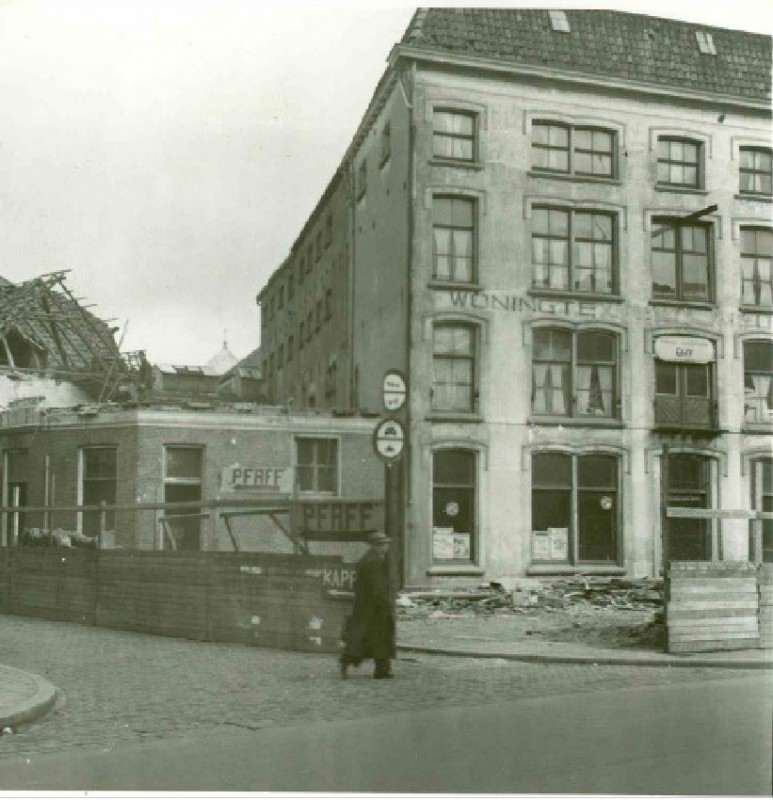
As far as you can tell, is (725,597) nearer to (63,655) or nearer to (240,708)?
(240,708)

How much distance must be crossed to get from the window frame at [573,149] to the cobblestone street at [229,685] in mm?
6045

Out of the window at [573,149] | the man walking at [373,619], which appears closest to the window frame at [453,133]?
the window at [573,149]

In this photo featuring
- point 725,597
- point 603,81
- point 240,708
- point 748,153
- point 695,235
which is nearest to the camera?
point 240,708

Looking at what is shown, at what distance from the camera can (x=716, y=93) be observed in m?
13.8

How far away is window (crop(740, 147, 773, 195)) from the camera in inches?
412

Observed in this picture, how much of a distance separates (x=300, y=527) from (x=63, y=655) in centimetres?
315

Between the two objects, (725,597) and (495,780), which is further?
(725,597)

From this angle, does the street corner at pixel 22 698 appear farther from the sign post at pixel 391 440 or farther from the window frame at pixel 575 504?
the window frame at pixel 575 504

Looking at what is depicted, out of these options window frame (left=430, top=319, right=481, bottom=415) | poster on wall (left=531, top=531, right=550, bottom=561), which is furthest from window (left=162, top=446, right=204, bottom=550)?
poster on wall (left=531, top=531, right=550, bottom=561)

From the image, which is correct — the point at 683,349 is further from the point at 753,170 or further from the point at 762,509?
the point at 753,170

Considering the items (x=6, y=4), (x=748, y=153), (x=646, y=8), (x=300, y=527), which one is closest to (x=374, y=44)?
(x=646, y=8)

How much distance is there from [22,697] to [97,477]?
13.3 metres

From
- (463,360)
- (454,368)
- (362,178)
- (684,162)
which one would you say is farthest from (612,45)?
(454,368)

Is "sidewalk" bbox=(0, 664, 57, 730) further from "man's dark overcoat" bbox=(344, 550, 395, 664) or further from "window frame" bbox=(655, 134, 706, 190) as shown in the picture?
"window frame" bbox=(655, 134, 706, 190)
